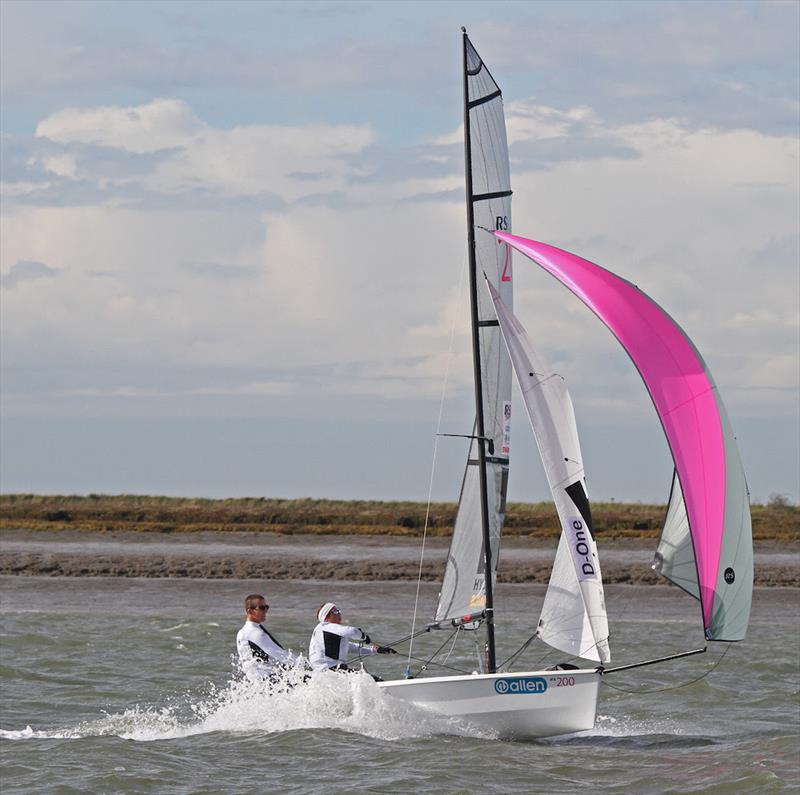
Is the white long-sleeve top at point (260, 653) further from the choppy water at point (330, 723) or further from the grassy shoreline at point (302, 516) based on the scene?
the grassy shoreline at point (302, 516)

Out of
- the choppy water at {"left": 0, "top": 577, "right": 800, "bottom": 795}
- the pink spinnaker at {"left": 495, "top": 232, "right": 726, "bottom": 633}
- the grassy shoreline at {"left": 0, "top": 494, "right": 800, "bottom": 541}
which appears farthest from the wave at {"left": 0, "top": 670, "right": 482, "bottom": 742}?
the grassy shoreline at {"left": 0, "top": 494, "right": 800, "bottom": 541}

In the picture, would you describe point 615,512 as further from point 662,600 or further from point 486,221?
point 486,221

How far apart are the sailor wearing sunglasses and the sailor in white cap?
298mm

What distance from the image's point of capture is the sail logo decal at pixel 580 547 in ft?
57.9

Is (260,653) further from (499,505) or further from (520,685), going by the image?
(499,505)

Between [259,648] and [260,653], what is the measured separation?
0.22 feet

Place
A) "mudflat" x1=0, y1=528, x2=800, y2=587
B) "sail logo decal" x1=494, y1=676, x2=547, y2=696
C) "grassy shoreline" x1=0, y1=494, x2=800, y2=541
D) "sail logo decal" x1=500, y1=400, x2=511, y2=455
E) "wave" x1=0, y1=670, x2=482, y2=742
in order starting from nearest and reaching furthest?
"sail logo decal" x1=494, y1=676, x2=547, y2=696, "wave" x1=0, y1=670, x2=482, y2=742, "sail logo decal" x1=500, y1=400, x2=511, y2=455, "mudflat" x1=0, y1=528, x2=800, y2=587, "grassy shoreline" x1=0, y1=494, x2=800, y2=541

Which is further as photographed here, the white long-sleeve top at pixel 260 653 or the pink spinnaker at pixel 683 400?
the white long-sleeve top at pixel 260 653

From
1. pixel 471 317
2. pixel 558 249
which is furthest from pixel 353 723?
pixel 558 249

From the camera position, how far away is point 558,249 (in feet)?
59.7

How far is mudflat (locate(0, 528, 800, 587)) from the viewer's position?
38.8m

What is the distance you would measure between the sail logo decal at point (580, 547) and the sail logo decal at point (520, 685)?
1.35 m

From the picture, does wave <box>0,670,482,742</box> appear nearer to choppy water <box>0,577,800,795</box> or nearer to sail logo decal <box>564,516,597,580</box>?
choppy water <box>0,577,800,795</box>

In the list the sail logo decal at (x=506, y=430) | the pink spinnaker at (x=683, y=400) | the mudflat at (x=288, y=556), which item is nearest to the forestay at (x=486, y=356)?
the sail logo decal at (x=506, y=430)
